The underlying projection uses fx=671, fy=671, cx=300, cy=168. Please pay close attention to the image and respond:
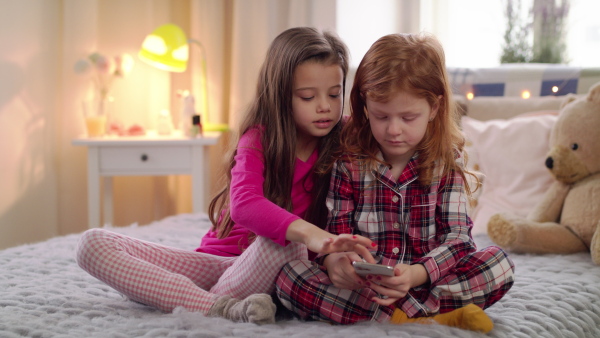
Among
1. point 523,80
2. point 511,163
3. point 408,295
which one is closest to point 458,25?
point 523,80

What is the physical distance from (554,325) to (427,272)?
0.75 ft

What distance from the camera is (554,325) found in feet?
3.67

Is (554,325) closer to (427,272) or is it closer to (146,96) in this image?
(427,272)

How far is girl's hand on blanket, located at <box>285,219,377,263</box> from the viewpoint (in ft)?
3.28

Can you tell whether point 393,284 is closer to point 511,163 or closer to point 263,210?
point 263,210

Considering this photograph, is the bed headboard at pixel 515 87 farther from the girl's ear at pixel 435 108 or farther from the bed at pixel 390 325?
the girl's ear at pixel 435 108

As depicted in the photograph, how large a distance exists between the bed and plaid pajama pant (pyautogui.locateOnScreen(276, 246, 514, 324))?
0.14 feet

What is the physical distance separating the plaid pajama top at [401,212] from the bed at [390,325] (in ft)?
0.54

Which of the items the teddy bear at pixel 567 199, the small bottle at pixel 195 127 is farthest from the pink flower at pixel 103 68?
the teddy bear at pixel 567 199

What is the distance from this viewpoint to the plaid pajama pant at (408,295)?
43.9 inches

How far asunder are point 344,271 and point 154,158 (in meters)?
1.59

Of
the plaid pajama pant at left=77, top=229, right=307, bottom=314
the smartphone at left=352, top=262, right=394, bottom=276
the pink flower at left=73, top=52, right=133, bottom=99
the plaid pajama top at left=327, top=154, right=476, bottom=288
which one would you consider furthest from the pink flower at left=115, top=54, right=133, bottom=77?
the smartphone at left=352, top=262, right=394, bottom=276

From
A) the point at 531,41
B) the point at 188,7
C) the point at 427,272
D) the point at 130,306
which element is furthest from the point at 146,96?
the point at 427,272

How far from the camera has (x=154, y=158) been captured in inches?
99.6
